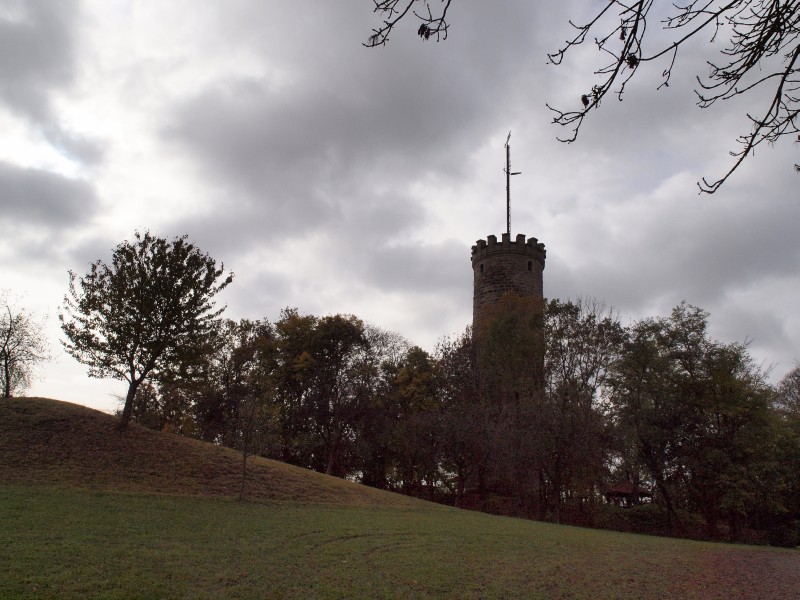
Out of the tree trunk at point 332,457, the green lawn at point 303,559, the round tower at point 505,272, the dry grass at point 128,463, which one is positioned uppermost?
the round tower at point 505,272

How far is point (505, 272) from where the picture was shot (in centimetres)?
4172

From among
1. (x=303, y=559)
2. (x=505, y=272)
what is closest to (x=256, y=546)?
(x=303, y=559)

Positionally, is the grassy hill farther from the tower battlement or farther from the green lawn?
the tower battlement

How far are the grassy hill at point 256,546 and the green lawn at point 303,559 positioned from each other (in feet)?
0.13

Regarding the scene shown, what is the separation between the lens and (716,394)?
104ft

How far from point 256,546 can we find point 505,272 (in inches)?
1282

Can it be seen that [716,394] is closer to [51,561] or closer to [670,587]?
[670,587]

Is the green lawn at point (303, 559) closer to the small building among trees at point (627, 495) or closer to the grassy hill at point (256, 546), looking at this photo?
the grassy hill at point (256, 546)

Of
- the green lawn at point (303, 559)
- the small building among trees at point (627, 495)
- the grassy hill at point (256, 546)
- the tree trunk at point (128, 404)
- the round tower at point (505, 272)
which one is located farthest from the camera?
the round tower at point (505, 272)

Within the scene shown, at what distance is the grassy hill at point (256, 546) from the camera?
8703mm

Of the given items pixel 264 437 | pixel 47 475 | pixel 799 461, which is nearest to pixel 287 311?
pixel 264 437

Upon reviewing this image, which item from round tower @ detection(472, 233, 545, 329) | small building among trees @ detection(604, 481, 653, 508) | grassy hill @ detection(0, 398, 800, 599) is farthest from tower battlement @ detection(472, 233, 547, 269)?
grassy hill @ detection(0, 398, 800, 599)

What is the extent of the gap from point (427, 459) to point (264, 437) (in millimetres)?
15738

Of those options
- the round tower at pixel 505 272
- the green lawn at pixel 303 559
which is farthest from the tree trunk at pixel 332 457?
the green lawn at pixel 303 559
